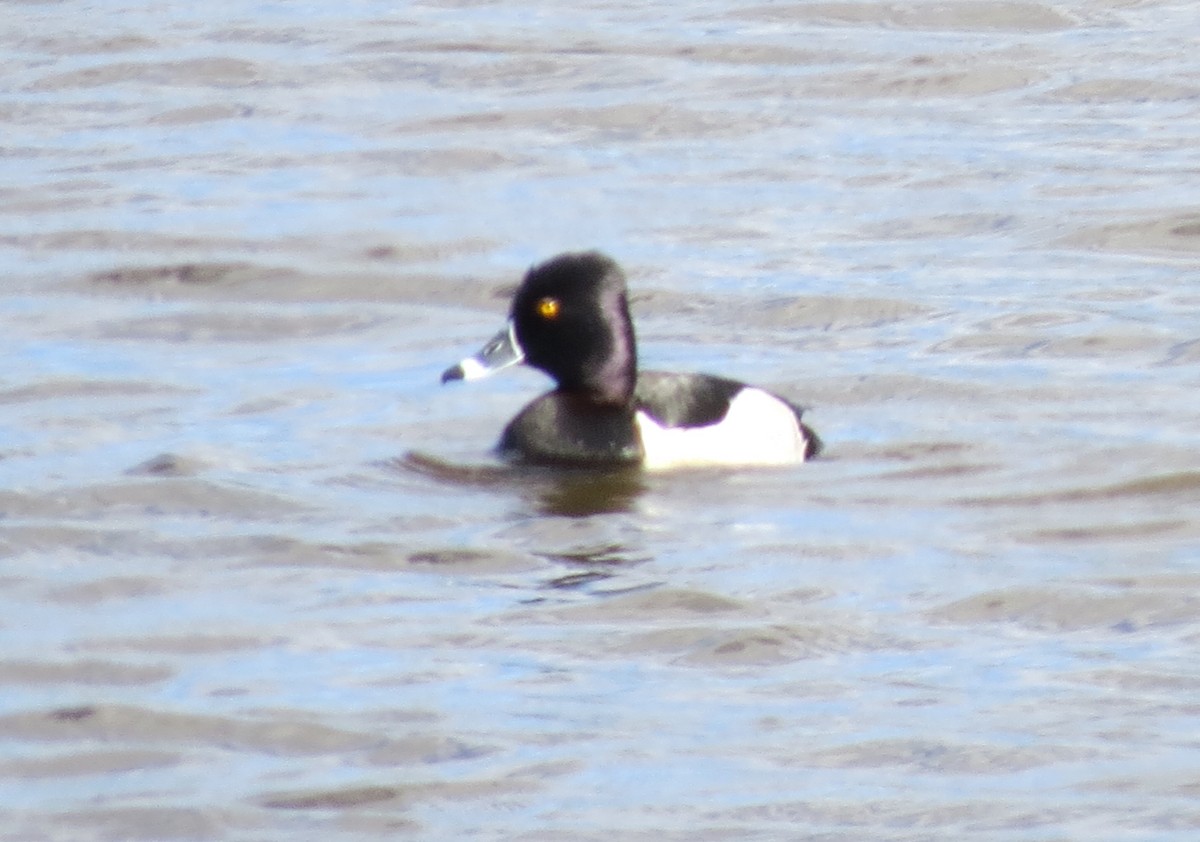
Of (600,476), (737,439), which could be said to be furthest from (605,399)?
(737,439)

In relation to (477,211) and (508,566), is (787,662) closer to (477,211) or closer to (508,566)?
(508,566)

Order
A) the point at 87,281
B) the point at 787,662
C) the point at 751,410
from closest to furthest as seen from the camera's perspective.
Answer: the point at 787,662 → the point at 751,410 → the point at 87,281

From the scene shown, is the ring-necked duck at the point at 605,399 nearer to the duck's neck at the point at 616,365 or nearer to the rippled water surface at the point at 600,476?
the duck's neck at the point at 616,365

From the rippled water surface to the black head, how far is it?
0.48 metres

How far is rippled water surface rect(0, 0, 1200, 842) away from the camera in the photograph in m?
7.21

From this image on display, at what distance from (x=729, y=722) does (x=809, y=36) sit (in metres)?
12.1

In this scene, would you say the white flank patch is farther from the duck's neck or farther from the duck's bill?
the duck's bill

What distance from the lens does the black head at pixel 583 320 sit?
10.7 meters

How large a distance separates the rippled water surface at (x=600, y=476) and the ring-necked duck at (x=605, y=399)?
0.14m

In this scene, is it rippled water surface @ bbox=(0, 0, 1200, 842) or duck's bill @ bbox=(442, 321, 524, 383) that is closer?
rippled water surface @ bbox=(0, 0, 1200, 842)

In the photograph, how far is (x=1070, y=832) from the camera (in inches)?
262

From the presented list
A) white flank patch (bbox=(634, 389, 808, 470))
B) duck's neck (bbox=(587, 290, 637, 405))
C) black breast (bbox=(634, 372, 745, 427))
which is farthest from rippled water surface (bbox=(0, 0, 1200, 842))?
duck's neck (bbox=(587, 290, 637, 405))

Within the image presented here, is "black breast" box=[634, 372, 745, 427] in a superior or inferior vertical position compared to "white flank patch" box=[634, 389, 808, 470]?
superior

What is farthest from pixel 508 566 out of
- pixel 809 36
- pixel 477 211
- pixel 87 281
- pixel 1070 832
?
pixel 809 36
